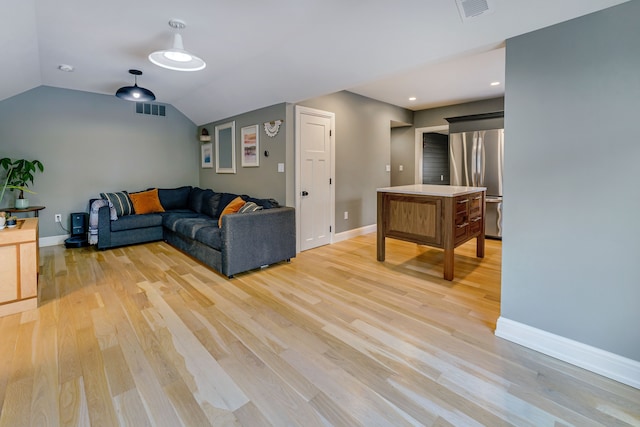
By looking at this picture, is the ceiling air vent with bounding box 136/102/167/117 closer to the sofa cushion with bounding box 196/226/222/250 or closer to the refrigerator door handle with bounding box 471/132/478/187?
the sofa cushion with bounding box 196/226/222/250

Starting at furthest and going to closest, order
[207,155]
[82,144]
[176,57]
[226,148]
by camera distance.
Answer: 1. [207,155]
2. [226,148]
3. [82,144]
4. [176,57]

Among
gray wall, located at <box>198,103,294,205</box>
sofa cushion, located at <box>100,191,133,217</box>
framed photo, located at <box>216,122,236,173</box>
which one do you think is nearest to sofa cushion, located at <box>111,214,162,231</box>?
A: sofa cushion, located at <box>100,191,133,217</box>

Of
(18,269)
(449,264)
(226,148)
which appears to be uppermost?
(226,148)

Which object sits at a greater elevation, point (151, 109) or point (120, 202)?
point (151, 109)

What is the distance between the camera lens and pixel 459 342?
206 centimetres

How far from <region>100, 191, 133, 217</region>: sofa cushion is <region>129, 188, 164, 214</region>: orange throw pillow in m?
0.08

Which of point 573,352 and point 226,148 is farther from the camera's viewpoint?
point 226,148

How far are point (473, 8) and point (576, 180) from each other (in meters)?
1.26

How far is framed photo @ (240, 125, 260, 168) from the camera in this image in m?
4.66

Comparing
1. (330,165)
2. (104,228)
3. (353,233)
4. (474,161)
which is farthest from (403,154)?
(104,228)

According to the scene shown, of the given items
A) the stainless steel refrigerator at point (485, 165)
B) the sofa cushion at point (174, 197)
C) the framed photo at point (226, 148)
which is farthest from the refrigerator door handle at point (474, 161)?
the sofa cushion at point (174, 197)

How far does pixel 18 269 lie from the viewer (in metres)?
2.47

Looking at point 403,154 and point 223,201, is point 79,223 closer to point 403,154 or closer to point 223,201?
point 223,201

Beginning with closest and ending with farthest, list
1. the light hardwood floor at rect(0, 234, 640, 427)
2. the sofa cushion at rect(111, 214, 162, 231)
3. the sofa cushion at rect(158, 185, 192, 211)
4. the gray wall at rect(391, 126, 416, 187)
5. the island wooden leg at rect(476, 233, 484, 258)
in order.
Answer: the light hardwood floor at rect(0, 234, 640, 427)
the island wooden leg at rect(476, 233, 484, 258)
the sofa cushion at rect(111, 214, 162, 231)
the sofa cushion at rect(158, 185, 192, 211)
the gray wall at rect(391, 126, 416, 187)
